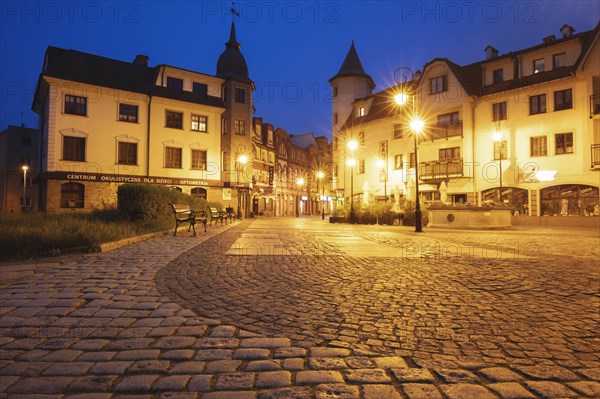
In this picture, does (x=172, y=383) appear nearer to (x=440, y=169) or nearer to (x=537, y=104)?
(x=537, y=104)

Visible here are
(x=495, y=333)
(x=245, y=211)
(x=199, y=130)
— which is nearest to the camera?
(x=495, y=333)

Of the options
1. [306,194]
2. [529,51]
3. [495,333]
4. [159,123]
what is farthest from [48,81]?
[306,194]

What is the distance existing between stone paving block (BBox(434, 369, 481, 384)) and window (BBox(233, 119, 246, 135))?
3894 cm

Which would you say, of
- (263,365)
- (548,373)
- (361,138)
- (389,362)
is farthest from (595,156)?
(263,365)

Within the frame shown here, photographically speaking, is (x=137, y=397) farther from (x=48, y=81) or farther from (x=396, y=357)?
(x=48, y=81)

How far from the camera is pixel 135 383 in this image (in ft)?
8.27

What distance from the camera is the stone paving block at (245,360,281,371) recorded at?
9.09ft

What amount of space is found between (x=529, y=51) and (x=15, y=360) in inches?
1422

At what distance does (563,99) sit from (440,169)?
10.2m

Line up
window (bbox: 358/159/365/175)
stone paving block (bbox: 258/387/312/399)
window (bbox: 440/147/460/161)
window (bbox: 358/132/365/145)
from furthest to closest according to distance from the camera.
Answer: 1. window (bbox: 358/159/365/175)
2. window (bbox: 358/132/365/145)
3. window (bbox: 440/147/460/161)
4. stone paving block (bbox: 258/387/312/399)

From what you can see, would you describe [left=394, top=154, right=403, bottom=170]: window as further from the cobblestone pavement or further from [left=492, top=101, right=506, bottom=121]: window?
the cobblestone pavement

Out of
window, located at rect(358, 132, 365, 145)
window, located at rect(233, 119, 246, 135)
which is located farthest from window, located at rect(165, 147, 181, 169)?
window, located at rect(358, 132, 365, 145)

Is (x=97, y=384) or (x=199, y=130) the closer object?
(x=97, y=384)

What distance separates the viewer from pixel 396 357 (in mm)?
3018
